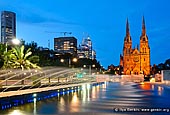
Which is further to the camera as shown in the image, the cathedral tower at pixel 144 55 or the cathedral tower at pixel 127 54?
the cathedral tower at pixel 127 54

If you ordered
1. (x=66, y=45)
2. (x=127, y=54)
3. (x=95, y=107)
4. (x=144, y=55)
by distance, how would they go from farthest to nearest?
(x=127, y=54)
(x=144, y=55)
(x=66, y=45)
(x=95, y=107)

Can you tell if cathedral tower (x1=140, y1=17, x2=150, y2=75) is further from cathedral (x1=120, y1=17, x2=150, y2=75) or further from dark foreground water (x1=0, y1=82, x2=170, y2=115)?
dark foreground water (x1=0, y1=82, x2=170, y2=115)

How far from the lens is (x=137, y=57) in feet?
610

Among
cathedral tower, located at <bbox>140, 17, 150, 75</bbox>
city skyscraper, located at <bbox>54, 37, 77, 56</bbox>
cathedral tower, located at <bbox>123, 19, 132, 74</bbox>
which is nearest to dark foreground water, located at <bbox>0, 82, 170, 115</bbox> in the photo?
city skyscraper, located at <bbox>54, 37, 77, 56</bbox>

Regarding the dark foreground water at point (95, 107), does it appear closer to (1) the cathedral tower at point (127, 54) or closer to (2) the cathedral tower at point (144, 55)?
(2) the cathedral tower at point (144, 55)

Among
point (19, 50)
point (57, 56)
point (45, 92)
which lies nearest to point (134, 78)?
point (57, 56)

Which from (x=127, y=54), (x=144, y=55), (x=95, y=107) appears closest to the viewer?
(x=95, y=107)

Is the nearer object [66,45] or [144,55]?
[66,45]

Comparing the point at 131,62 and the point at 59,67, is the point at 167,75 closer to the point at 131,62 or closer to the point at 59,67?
the point at 59,67

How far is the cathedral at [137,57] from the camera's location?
18375 cm

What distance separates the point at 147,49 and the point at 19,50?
13991 centimetres

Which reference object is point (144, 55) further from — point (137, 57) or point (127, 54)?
point (127, 54)

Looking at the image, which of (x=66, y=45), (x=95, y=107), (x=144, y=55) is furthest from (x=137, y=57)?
(x=95, y=107)

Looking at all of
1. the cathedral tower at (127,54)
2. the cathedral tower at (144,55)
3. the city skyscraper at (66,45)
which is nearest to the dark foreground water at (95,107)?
the city skyscraper at (66,45)
